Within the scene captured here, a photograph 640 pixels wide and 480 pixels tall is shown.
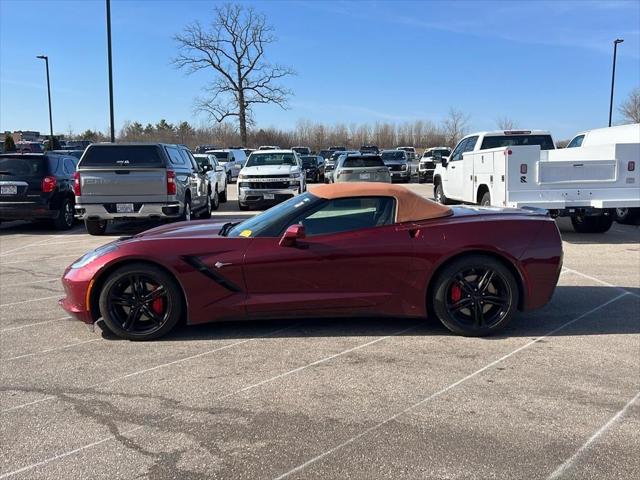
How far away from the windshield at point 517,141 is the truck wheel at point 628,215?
232cm

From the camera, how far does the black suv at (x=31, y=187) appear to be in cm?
1270

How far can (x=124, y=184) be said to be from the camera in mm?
11680

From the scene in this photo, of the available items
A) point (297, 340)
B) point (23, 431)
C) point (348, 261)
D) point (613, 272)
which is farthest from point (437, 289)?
point (613, 272)

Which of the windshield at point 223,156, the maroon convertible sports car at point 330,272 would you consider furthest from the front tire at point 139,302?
the windshield at point 223,156

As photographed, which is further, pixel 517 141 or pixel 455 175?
pixel 455 175

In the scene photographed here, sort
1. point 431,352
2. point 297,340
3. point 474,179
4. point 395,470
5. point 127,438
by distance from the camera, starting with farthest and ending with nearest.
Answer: point 474,179 → point 297,340 → point 431,352 → point 127,438 → point 395,470

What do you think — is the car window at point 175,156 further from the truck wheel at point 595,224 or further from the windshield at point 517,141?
the truck wheel at point 595,224

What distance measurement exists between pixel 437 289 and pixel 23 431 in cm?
339

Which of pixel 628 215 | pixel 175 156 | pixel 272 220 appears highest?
pixel 175 156

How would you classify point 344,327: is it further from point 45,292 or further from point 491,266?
point 45,292

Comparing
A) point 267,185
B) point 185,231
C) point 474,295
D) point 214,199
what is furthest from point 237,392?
point 214,199

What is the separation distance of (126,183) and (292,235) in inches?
303

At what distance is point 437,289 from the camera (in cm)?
518

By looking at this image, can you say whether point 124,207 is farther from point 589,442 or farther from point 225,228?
point 589,442
